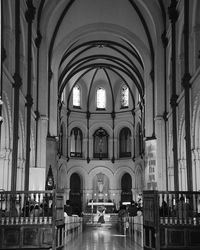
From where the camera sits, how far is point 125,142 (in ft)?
160

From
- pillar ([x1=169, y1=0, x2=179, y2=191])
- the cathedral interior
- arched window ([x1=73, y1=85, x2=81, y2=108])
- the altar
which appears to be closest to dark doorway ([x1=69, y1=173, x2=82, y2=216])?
the cathedral interior

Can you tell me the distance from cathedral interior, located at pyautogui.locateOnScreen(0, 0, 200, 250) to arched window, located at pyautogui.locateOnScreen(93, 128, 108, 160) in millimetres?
113

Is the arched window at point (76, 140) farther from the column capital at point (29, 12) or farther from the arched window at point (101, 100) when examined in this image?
the column capital at point (29, 12)

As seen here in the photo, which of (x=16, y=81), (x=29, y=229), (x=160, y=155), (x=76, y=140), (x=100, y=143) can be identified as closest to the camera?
(x=29, y=229)

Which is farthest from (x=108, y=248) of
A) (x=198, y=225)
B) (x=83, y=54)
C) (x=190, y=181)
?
(x=83, y=54)

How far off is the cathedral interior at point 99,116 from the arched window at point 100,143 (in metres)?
0.11

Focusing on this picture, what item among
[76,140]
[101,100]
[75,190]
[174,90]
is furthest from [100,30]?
[75,190]

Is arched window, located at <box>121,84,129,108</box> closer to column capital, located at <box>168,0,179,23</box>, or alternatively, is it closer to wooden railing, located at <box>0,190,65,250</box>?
column capital, located at <box>168,0,179,23</box>

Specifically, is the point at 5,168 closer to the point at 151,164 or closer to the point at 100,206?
the point at 151,164

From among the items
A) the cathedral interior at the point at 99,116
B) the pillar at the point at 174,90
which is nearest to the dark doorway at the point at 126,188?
the cathedral interior at the point at 99,116

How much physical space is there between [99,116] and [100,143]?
9.58ft

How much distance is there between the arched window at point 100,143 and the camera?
161ft

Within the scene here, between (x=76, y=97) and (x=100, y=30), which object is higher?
(x=100, y=30)

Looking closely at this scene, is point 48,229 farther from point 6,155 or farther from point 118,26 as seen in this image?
point 118,26
